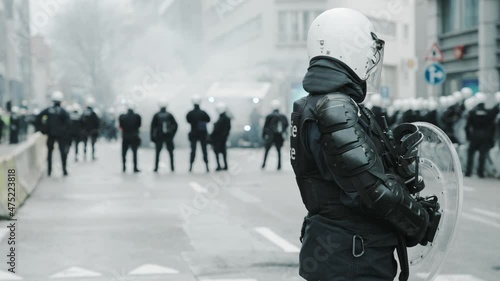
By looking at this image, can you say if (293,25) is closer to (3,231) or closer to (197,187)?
(197,187)

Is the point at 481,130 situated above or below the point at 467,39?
below

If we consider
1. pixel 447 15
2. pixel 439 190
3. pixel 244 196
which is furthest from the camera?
pixel 447 15

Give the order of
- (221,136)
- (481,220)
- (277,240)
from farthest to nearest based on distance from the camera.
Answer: (221,136) < (481,220) < (277,240)

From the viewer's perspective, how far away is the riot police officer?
3176 millimetres

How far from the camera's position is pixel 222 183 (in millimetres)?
18500

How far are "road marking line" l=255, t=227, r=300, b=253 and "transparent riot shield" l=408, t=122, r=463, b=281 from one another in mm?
5405

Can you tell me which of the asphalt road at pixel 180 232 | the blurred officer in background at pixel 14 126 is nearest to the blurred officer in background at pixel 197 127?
the asphalt road at pixel 180 232

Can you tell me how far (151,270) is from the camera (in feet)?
26.8

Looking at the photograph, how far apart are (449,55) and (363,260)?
31.6 meters

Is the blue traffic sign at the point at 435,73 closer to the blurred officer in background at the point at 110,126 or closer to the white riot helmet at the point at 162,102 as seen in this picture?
the white riot helmet at the point at 162,102

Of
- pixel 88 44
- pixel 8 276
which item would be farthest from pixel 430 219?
pixel 88 44

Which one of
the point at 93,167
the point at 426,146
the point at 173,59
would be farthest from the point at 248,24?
the point at 426,146

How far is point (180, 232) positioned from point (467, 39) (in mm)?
23477

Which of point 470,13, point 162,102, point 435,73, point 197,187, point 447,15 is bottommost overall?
point 197,187
